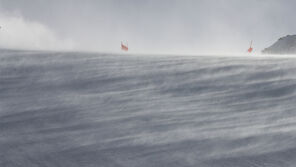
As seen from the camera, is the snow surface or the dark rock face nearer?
the snow surface

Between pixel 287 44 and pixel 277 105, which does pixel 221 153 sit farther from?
pixel 287 44

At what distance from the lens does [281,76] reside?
21.3 metres

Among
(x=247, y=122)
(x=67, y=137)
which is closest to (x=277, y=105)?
(x=247, y=122)

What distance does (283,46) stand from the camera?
70.8 meters

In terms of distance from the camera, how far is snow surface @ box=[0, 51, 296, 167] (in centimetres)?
1059

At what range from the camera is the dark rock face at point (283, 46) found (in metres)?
67.7

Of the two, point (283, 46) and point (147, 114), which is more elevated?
point (283, 46)

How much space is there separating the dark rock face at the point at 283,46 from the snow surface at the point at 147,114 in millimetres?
44990

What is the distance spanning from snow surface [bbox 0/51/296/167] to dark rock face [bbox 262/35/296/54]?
148ft

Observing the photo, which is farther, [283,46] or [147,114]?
[283,46]

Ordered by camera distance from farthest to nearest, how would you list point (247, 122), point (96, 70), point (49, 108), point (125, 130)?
point (96, 70), point (49, 108), point (247, 122), point (125, 130)

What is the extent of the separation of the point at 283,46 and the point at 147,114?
60701mm

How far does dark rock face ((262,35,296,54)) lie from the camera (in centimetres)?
6774

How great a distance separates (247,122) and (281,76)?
8.45m
